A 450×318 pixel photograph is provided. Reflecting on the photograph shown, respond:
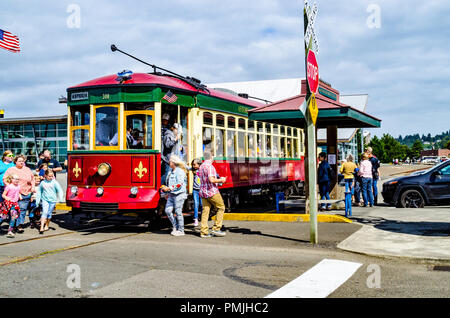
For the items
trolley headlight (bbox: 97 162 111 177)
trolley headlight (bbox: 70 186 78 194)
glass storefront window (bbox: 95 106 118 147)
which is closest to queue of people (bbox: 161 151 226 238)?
trolley headlight (bbox: 97 162 111 177)

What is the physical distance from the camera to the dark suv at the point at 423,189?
14250mm

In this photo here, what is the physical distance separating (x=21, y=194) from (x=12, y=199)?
1.68 feet

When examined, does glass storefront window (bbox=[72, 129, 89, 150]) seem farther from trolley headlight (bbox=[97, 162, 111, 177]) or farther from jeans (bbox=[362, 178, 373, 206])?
jeans (bbox=[362, 178, 373, 206])

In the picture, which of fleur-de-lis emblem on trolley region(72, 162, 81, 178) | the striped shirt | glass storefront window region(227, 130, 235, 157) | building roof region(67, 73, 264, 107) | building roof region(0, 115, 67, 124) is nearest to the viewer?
the striped shirt

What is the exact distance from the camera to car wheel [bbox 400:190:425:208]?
14648 mm

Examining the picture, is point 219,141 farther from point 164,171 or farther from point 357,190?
point 357,190

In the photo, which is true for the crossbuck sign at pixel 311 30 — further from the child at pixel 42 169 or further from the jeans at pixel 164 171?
the child at pixel 42 169

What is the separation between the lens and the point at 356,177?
16.0 meters

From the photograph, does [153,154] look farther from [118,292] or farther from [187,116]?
[118,292]

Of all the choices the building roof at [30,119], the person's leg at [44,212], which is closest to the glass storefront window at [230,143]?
the person's leg at [44,212]

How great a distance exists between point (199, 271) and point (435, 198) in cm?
996

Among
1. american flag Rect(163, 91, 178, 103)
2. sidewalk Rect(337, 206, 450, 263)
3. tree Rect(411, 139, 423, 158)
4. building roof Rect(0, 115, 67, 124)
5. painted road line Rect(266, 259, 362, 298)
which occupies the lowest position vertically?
painted road line Rect(266, 259, 362, 298)

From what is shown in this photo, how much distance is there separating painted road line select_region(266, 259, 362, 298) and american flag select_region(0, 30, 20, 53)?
48.9ft

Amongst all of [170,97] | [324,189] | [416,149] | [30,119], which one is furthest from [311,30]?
[416,149]
